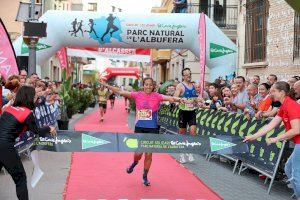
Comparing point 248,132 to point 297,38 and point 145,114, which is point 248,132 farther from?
point 297,38

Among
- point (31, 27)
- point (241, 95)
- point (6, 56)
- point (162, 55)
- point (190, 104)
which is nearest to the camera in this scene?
point (190, 104)

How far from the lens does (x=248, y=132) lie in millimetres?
10008

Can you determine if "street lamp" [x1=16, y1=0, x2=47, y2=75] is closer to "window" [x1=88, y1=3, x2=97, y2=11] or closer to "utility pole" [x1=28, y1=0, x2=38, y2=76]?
"utility pole" [x1=28, y1=0, x2=38, y2=76]

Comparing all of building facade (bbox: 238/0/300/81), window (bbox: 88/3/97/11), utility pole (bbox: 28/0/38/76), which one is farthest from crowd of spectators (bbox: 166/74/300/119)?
window (bbox: 88/3/97/11)

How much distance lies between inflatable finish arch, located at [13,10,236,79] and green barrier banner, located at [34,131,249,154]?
885cm

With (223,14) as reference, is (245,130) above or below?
below

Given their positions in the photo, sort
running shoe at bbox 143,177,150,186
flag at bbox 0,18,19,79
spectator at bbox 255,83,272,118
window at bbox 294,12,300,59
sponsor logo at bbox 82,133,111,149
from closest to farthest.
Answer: sponsor logo at bbox 82,133,111,149 → running shoe at bbox 143,177,150,186 → spectator at bbox 255,83,272,118 → flag at bbox 0,18,19,79 → window at bbox 294,12,300,59

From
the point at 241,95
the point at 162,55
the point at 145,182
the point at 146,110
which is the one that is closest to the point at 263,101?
the point at 241,95

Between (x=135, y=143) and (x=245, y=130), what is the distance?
9.92 feet

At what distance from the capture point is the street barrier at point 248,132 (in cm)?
882

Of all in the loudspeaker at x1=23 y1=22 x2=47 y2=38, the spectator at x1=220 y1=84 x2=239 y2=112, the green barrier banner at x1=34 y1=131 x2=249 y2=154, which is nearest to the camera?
the green barrier banner at x1=34 y1=131 x2=249 y2=154

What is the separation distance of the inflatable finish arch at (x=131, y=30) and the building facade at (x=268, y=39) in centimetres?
142

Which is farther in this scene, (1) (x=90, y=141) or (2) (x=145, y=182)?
(2) (x=145, y=182)

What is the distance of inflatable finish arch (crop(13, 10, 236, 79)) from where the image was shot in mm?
16766
